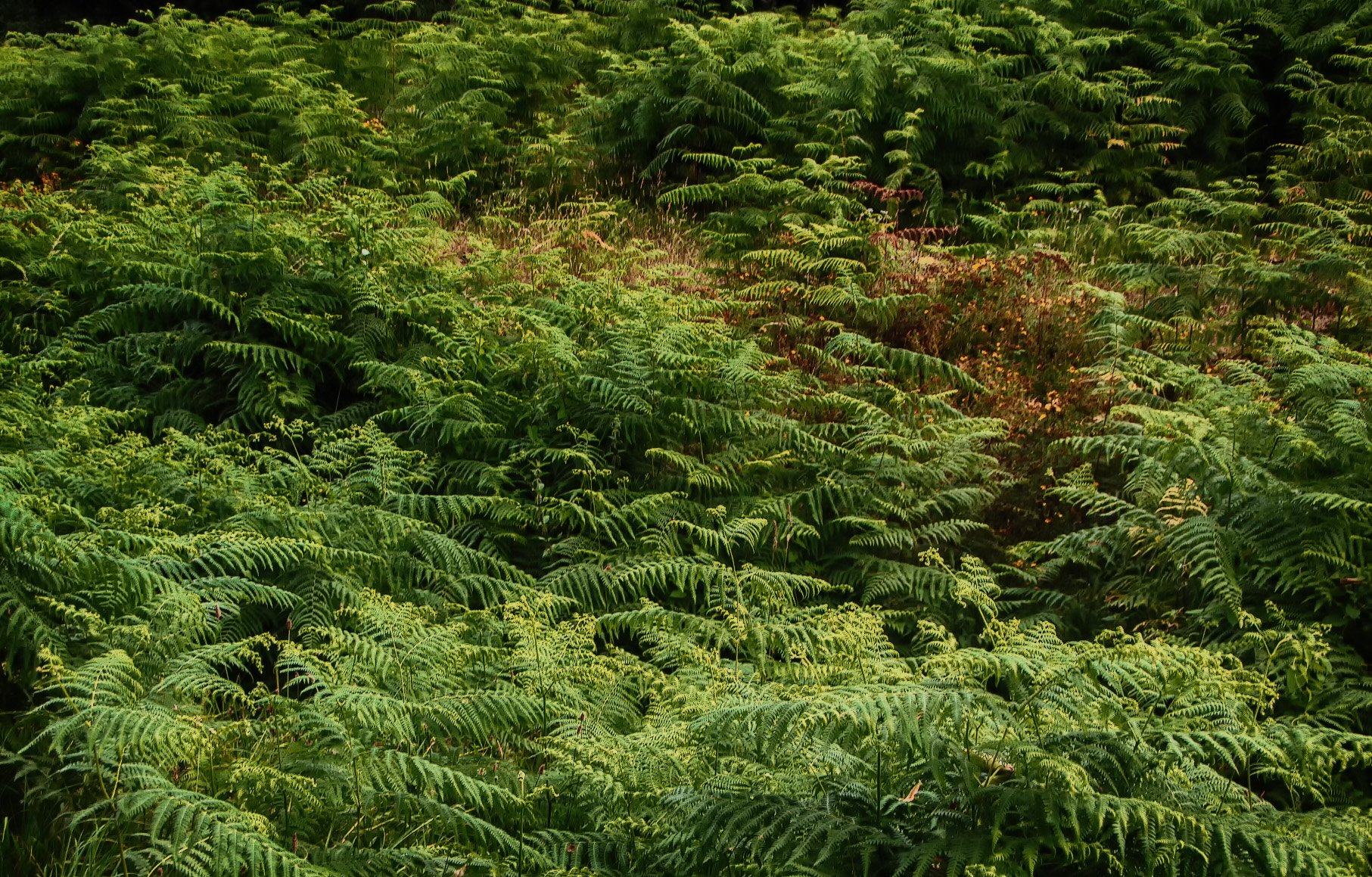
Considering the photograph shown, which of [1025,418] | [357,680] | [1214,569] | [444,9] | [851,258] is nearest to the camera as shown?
[357,680]

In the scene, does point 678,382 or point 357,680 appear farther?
point 678,382

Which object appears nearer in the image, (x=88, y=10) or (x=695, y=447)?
(x=695, y=447)

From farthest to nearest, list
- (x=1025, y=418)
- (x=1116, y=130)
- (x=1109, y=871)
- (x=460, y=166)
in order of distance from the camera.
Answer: (x=460, y=166) < (x=1116, y=130) < (x=1025, y=418) < (x=1109, y=871)

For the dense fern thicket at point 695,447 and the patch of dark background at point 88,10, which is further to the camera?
the patch of dark background at point 88,10

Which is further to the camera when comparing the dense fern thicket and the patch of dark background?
the patch of dark background

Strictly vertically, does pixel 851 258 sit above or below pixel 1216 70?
below

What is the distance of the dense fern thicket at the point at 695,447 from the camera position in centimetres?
292

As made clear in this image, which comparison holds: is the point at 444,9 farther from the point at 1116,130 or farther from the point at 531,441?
the point at 531,441

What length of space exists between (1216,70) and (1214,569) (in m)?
6.79

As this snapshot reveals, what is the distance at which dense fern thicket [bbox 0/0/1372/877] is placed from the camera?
9.58 feet

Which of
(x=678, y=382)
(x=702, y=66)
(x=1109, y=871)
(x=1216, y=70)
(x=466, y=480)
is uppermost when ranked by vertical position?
(x=1216, y=70)

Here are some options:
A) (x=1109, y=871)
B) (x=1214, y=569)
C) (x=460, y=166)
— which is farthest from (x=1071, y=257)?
(x=1109, y=871)

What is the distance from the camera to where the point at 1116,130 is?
923 cm

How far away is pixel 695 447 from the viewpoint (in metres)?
6.09
